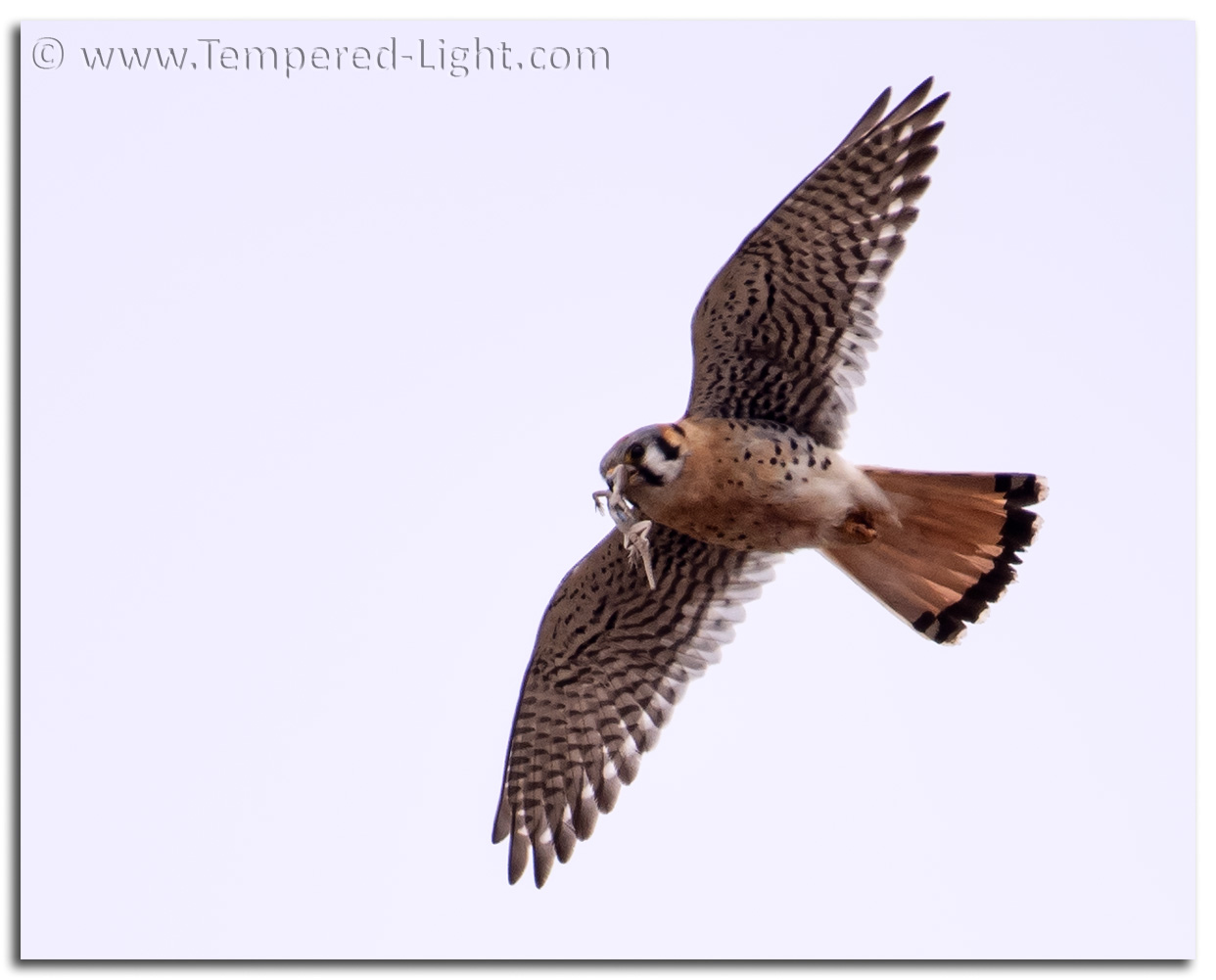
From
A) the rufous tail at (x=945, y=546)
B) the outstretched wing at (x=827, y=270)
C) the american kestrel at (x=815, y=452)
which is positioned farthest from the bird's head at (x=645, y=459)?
the rufous tail at (x=945, y=546)

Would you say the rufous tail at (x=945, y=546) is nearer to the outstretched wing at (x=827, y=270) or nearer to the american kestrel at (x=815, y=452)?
the american kestrel at (x=815, y=452)

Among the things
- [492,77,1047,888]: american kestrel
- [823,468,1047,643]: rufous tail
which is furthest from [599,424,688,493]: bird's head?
[823,468,1047,643]: rufous tail

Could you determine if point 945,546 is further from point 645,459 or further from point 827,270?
point 645,459

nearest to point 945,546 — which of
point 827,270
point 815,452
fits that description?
point 815,452

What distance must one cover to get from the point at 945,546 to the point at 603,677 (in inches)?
56.1

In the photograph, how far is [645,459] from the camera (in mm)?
5777

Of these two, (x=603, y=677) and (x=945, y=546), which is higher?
(x=945, y=546)

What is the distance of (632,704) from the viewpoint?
6.83 m

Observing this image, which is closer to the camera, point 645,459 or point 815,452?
point 645,459

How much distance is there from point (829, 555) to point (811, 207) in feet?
4.16

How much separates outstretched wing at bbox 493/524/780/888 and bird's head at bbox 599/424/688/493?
0.83 m

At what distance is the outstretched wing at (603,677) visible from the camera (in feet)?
22.0

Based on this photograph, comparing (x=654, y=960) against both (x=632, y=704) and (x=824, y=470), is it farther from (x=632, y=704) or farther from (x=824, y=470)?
(x=824, y=470)

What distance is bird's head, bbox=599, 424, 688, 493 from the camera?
19.0ft
